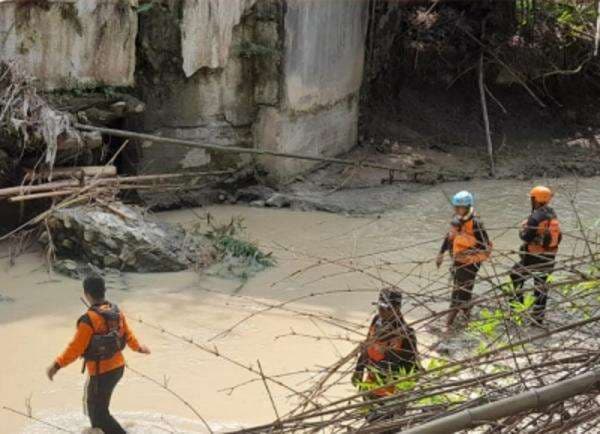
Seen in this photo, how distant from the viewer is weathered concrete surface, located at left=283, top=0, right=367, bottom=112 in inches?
485

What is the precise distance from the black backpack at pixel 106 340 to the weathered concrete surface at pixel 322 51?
689cm

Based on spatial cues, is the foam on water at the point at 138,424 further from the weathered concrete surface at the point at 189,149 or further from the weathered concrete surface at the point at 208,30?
the weathered concrete surface at the point at 208,30

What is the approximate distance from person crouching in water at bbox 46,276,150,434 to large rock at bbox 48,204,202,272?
3565 mm

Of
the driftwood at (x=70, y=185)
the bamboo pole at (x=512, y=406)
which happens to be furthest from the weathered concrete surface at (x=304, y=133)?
the bamboo pole at (x=512, y=406)

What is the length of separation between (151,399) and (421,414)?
4.44 meters

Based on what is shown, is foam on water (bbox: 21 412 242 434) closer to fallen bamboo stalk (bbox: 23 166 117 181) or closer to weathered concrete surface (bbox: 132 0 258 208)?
fallen bamboo stalk (bbox: 23 166 117 181)


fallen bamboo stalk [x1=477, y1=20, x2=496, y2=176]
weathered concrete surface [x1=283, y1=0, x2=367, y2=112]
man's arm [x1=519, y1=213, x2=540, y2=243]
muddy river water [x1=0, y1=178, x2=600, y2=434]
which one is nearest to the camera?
muddy river water [x1=0, y1=178, x2=600, y2=434]

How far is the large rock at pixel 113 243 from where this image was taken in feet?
31.4

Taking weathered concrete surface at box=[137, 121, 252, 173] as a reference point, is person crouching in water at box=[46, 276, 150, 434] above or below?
below

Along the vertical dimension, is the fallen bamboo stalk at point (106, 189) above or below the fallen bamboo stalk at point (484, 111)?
below

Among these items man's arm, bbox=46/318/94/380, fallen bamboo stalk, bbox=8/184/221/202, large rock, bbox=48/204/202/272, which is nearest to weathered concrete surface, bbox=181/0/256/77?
fallen bamboo stalk, bbox=8/184/221/202

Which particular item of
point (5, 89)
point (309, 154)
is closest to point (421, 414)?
point (5, 89)

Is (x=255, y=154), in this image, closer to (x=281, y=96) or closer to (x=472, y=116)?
(x=281, y=96)

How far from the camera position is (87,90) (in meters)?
11.0
